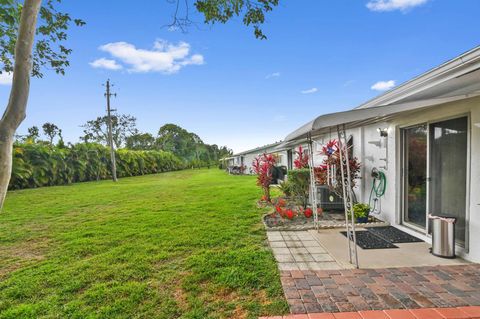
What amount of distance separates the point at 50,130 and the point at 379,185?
46974mm

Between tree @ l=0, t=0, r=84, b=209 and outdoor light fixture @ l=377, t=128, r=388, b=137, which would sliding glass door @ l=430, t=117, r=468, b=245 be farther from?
tree @ l=0, t=0, r=84, b=209

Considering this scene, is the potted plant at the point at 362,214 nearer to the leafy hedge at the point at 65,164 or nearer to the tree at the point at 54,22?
the tree at the point at 54,22

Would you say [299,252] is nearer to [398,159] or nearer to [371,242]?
[371,242]

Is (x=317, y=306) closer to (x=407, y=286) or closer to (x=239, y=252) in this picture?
(x=407, y=286)

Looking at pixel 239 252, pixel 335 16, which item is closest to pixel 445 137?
pixel 239 252

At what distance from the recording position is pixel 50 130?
129ft

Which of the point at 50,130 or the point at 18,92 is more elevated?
the point at 50,130

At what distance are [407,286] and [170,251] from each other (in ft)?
11.0

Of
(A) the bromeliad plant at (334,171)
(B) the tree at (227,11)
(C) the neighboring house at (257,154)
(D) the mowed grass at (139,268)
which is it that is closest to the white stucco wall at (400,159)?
(A) the bromeliad plant at (334,171)

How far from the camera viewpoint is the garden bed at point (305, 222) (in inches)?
218

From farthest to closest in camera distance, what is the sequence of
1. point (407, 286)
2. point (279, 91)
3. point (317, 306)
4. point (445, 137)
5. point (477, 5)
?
point (279, 91)
point (477, 5)
point (445, 137)
point (407, 286)
point (317, 306)

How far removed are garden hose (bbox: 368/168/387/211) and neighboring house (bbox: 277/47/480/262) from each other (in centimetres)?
13

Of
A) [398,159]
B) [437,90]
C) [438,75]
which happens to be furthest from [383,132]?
[438,75]

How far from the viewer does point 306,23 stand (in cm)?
898
